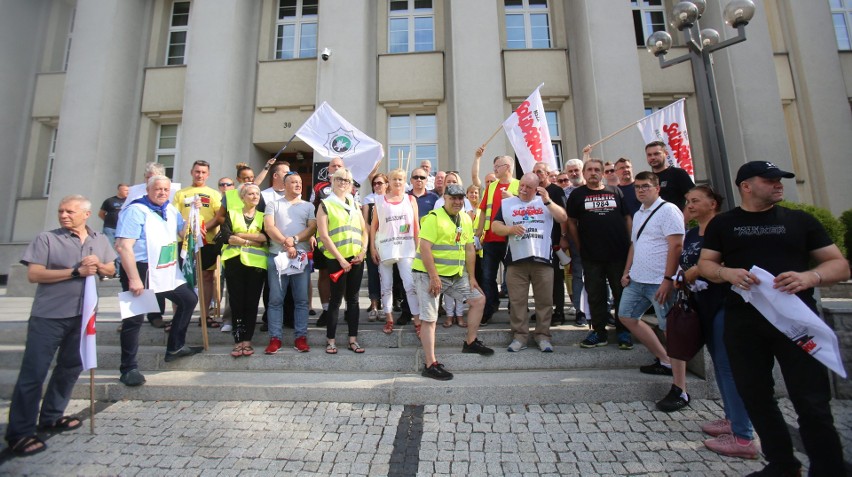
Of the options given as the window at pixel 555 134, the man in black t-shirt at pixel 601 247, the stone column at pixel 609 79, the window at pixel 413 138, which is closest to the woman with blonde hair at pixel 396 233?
the man in black t-shirt at pixel 601 247

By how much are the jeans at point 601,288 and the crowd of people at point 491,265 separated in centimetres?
2

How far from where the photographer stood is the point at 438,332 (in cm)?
480

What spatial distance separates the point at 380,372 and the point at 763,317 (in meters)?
3.27

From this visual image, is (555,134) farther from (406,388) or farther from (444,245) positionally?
(406,388)

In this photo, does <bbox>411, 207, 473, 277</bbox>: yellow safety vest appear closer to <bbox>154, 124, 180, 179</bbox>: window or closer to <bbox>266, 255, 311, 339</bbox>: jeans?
<bbox>266, 255, 311, 339</bbox>: jeans

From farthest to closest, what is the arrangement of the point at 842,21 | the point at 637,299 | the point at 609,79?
1. the point at 842,21
2. the point at 609,79
3. the point at 637,299

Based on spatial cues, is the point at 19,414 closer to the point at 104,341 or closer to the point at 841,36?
the point at 104,341

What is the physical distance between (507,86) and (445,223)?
27.5 feet

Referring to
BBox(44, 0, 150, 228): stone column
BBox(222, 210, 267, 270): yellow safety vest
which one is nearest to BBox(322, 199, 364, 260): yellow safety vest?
BBox(222, 210, 267, 270): yellow safety vest

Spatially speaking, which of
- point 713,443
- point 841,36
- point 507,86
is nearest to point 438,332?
point 713,443

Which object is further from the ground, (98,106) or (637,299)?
(98,106)

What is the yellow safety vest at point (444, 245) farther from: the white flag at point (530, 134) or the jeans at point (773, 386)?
the white flag at point (530, 134)

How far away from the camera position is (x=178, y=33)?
42.0 ft

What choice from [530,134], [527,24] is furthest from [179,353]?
[527,24]
